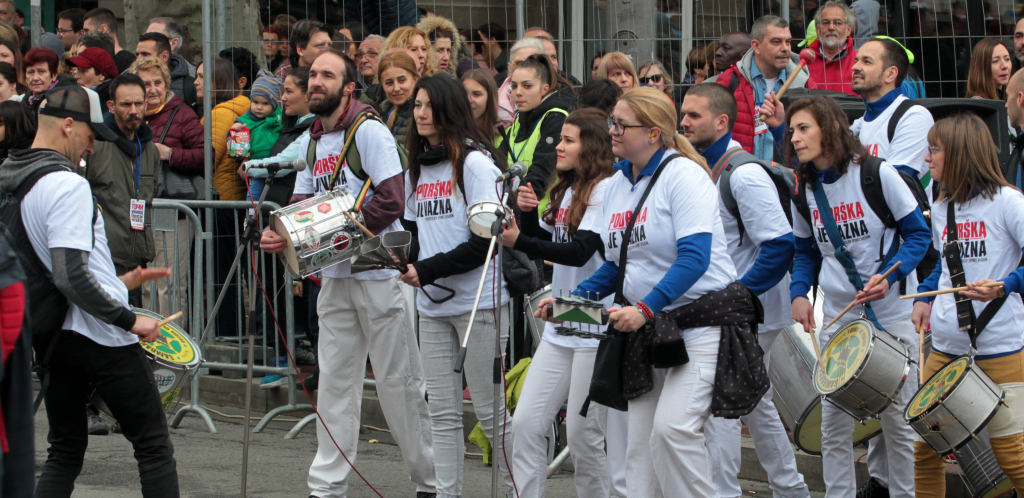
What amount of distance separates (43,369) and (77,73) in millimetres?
5553

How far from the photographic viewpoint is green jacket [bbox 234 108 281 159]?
8.35 m

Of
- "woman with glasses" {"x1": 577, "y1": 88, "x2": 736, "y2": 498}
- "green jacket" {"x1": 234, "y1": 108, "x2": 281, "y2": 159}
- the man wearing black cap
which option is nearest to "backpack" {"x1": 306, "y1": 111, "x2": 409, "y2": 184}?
the man wearing black cap

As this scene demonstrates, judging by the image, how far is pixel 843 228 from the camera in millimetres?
5172

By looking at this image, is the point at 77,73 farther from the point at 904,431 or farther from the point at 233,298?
the point at 904,431

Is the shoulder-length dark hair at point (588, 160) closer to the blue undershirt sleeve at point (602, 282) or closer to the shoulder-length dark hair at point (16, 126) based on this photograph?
the blue undershirt sleeve at point (602, 282)

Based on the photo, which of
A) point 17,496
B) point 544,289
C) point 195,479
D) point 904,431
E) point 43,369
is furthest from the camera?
point 195,479

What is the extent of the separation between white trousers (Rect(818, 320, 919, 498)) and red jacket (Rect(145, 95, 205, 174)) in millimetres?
5477

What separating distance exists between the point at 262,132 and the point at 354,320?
3.21m

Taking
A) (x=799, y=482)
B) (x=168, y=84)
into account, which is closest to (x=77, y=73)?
(x=168, y=84)

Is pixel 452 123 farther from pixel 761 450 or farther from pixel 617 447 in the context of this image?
pixel 761 450

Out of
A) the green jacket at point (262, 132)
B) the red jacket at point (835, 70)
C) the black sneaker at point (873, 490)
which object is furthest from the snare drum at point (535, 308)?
the green jacket at point (262, 132)

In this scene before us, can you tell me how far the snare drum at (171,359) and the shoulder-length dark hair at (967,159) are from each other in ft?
12.5

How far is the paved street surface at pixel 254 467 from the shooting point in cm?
611

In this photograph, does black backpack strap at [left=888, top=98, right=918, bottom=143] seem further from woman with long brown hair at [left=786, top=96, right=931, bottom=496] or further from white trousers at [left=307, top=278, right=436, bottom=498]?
white trousers at [left=307, top=278, right=436, bottom=498]
